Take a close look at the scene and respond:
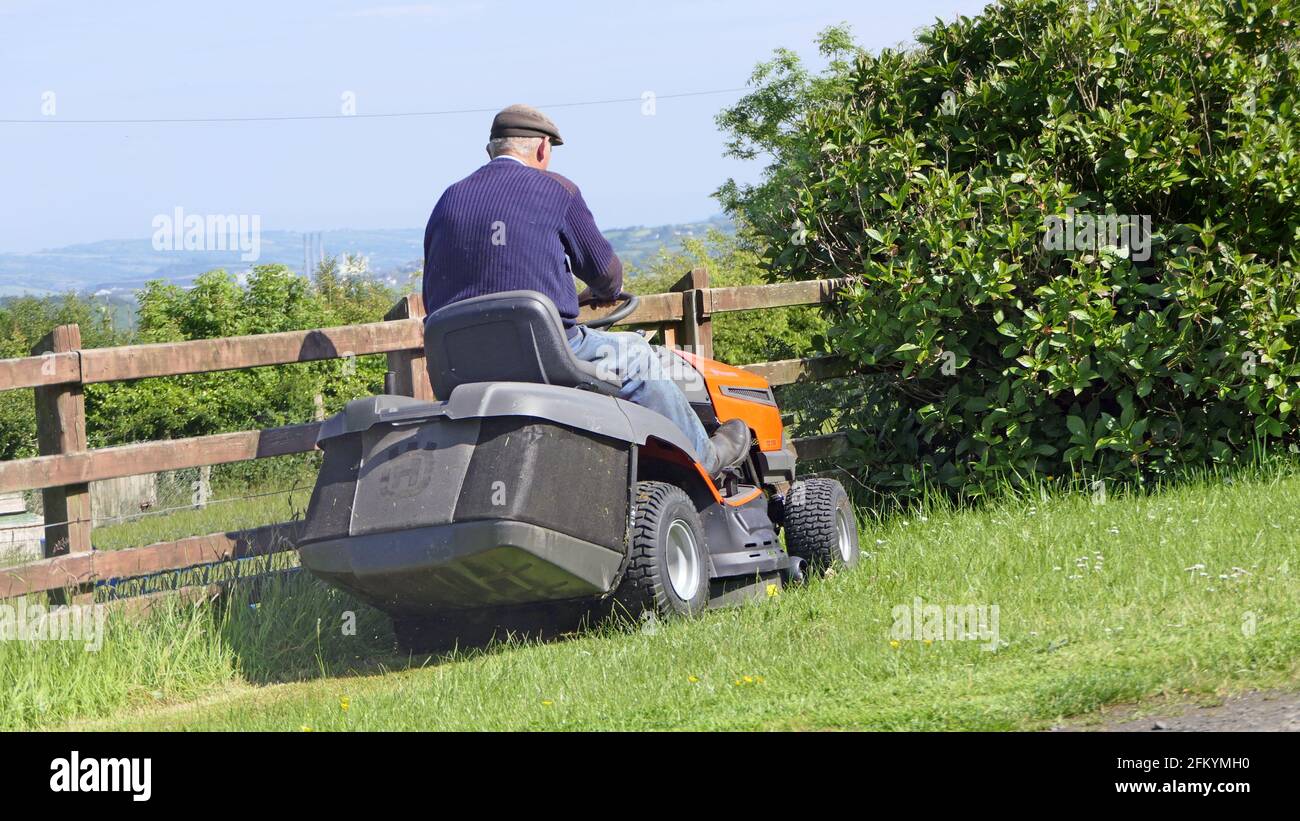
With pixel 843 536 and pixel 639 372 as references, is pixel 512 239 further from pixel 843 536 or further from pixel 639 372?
pixel 843 536

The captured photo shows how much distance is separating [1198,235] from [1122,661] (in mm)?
4244

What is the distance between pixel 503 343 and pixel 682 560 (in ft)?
4.02

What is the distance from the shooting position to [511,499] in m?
5.04

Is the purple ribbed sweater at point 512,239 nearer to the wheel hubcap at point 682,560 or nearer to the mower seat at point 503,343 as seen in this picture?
the mower seat at point 503,343

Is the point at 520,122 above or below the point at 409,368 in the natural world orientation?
above

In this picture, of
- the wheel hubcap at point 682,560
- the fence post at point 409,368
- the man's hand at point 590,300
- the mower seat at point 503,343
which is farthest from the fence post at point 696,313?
the mower seat at point 503,343

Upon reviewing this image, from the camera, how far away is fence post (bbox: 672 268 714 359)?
8305 mm

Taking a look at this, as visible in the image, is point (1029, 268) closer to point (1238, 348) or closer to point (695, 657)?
point (1238, 348)

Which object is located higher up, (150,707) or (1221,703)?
(1221,703)

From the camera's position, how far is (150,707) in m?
5.55

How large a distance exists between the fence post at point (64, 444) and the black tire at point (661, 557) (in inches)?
108

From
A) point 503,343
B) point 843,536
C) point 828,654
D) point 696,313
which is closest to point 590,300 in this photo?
point 503,343

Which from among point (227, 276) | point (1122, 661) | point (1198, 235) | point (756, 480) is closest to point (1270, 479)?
point (1198, 235)

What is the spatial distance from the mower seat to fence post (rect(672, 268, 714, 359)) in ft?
9.18
